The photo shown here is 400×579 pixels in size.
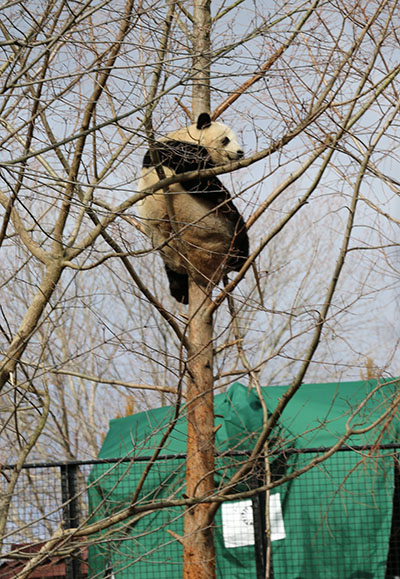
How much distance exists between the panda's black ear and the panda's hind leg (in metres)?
1.02

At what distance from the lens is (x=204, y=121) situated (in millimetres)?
5320

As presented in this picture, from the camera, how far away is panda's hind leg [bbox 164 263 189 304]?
564cm

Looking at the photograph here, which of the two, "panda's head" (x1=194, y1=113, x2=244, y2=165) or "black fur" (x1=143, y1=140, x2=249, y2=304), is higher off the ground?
"panda's head" (x1=194, y1=113, x2=244, y2=165)

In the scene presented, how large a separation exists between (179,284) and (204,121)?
1.20 m

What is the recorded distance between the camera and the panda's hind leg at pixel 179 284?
18.5ft

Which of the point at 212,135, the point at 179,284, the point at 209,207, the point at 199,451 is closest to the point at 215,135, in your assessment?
the point at 212,135

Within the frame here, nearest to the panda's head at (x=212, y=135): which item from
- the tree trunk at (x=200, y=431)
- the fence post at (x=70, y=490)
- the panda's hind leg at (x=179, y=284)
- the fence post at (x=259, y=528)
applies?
the tree trunk at (x=200, y=431)

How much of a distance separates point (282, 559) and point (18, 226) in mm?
3793

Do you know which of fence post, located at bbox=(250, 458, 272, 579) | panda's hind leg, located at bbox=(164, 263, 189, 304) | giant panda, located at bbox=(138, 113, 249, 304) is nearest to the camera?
giant panda, located at bbox=(138, 113, 249, 304)

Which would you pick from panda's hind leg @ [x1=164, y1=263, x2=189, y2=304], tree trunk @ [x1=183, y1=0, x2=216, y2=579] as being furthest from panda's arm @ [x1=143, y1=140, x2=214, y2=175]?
panda's hind leg @ [x1=164, y1=263, x2=189, y2=304]

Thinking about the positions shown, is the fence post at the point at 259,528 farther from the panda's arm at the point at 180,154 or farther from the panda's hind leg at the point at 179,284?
the panda's arm at the point at 180,154

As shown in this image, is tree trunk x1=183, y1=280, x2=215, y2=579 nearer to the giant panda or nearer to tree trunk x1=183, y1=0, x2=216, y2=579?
tree trunk x1=183, y1=0, x2=216, y2=579

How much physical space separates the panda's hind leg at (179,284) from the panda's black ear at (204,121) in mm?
1019

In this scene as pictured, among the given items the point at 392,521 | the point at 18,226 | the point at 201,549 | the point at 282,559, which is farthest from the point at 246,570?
the point at 18,226
